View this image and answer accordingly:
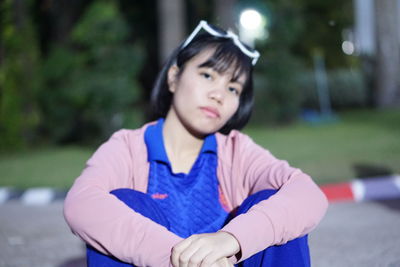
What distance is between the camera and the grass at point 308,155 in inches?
262

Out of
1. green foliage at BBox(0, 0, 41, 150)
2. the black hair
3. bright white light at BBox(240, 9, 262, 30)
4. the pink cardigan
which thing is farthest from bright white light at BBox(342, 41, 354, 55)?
the pink cardigan

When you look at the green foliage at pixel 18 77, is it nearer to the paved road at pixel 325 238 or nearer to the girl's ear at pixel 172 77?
the paved road at pixel 325 238

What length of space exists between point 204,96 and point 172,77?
29 centimetres

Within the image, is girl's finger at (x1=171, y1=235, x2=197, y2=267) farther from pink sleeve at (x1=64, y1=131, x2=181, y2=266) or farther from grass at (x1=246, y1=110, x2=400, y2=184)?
grass at (x1=246, y1=110, x2=400, y2=184)

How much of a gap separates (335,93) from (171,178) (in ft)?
64.4

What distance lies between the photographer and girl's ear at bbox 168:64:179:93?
244 cm

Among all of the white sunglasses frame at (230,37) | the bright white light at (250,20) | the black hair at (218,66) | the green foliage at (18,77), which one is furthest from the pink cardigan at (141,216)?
the green foliage at (18,77)

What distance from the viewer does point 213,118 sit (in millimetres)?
2264

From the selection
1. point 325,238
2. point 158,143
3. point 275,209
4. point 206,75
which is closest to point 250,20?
point 325,238

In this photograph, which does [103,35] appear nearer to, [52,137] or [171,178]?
[52,137]

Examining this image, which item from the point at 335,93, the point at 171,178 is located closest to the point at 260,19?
the point at 335,93

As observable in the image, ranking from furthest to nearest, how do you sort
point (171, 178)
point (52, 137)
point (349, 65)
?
1. point (349, 65)
2. point (52, 137)
3. point (171, 178)

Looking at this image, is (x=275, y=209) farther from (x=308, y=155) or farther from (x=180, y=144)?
(x=308, y=155)

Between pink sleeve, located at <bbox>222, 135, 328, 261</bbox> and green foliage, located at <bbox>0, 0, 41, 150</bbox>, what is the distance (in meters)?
9.57
